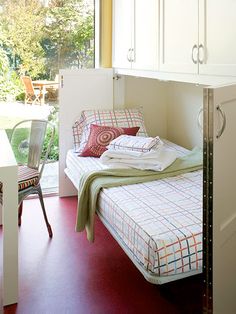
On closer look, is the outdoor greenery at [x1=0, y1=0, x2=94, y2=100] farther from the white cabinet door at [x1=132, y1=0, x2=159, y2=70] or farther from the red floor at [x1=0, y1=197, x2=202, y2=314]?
the red floor at [x1=0, y1=197, x2=202, y2=314]

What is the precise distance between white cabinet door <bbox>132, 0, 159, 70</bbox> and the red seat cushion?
4.05 feet

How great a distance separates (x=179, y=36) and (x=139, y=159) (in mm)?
902

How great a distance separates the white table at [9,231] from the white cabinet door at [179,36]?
4.13 ft

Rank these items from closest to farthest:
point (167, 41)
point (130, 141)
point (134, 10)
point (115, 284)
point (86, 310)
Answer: point (86, 310) → point (115, 284) → point (167, 41) → point (130, 141) → point (134, 10)

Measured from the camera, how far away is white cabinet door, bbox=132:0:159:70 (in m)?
2.79

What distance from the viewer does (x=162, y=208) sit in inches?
83.1

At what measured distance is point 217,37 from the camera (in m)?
2.06

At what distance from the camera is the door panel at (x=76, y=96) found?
3.71m

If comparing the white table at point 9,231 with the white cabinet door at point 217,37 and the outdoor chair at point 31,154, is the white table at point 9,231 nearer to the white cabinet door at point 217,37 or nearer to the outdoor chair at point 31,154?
the outdoor chair at point 31,154

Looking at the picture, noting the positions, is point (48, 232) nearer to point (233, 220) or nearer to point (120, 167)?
point (120, 167)

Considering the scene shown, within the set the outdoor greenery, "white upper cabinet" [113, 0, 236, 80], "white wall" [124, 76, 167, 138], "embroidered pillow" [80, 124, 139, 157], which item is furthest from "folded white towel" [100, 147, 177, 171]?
the outdoor greenery

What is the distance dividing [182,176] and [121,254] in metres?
0.73

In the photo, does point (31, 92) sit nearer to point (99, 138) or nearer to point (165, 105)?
point (99, 138)

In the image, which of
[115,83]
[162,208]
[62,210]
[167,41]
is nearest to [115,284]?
[162,208]
